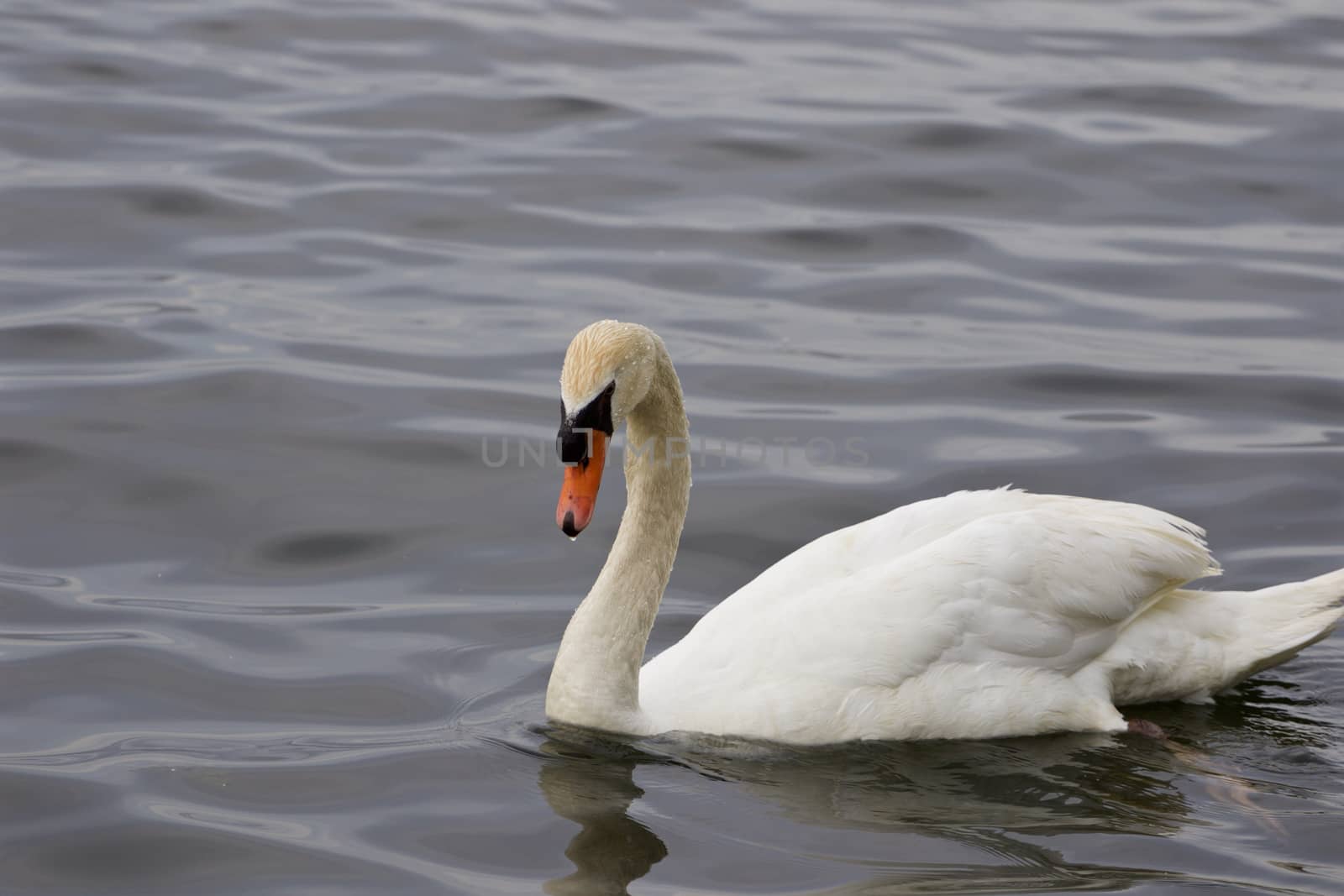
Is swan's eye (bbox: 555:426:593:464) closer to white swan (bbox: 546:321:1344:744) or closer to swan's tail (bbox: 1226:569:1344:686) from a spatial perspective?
white swan (bbox: 546:321:1344:744)

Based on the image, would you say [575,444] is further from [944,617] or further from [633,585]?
[944,617]

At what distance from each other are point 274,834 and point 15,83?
11.4m

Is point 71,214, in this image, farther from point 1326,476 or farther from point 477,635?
point 1326,476

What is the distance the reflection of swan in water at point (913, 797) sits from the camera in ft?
19.0

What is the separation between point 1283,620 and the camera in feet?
23.1

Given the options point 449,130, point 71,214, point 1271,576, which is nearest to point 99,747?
point 1271,576

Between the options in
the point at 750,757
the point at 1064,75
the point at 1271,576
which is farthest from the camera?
the point at 1064,75

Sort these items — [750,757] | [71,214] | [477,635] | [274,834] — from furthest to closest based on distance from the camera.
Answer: [71,214] → [477,635] → [750,757] → [274,834]

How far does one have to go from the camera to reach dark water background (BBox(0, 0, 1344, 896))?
6.16 m

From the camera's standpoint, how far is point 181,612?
7.85m

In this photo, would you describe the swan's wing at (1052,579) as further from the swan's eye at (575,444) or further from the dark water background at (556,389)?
the swan's eye at (575,444)

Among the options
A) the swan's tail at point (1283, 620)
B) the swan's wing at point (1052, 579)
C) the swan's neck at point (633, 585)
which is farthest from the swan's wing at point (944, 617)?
the swan's tail at point (1283, 620)

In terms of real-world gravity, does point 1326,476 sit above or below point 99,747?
above

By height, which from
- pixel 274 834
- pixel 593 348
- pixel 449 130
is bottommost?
pixel 274 834
